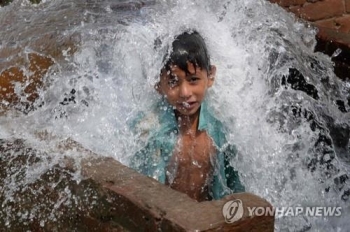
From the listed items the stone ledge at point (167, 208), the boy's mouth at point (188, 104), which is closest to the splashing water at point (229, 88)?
the boy's mouth at point (188, 104)

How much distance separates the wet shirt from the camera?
3316 mm

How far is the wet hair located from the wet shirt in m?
0.22

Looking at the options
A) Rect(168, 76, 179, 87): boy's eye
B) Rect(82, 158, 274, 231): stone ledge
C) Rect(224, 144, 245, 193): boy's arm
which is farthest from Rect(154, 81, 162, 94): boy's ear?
Rect(82, 158, 274, 231): stone ledge

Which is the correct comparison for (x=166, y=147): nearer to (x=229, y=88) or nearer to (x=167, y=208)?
(x=229, y=88)

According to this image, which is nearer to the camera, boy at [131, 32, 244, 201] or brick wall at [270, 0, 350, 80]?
boy at [131, 32, 244, 201]

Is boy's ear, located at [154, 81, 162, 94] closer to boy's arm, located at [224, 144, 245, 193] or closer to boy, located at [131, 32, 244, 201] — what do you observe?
boy, located at [131, 32, 244, 201]

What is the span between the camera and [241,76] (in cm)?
403

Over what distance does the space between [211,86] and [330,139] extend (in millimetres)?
853

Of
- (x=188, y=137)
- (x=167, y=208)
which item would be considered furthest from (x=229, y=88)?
(x=167, y=208)

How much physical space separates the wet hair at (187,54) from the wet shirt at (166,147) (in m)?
0.22

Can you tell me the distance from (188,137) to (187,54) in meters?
0.41

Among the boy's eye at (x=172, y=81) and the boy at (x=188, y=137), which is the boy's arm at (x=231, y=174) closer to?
the boy at (x=188, y=137)

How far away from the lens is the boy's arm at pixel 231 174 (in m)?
3.41

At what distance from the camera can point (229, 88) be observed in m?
3.85
